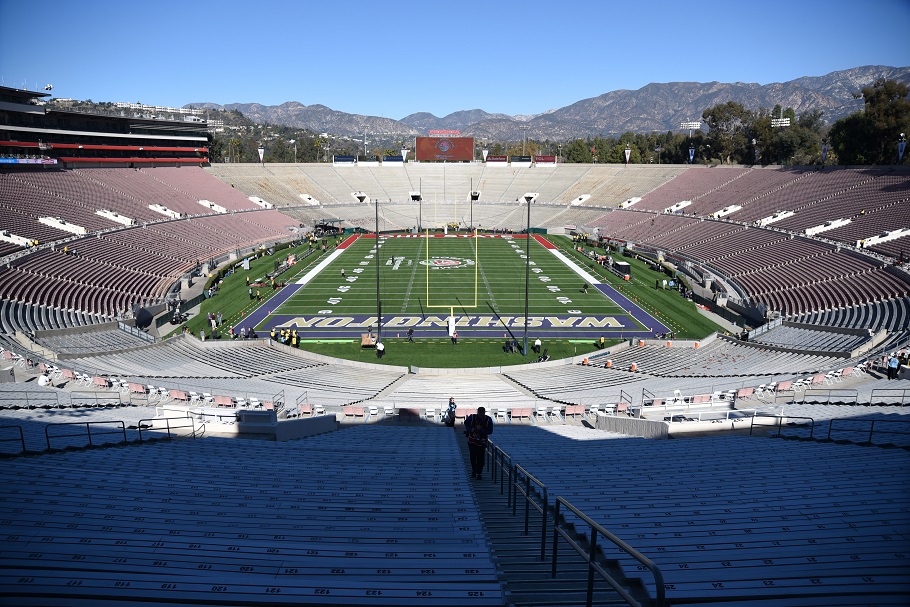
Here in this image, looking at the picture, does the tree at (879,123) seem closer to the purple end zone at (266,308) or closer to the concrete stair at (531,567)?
the purple end zone at (266,308)

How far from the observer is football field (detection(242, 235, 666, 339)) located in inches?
1147

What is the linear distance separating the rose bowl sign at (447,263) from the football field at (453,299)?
77 mm

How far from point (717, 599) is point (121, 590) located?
434 centimetres

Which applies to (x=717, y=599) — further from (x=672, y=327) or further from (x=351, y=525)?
(x=672, y=327)

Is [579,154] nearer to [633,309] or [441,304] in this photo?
[633,309]

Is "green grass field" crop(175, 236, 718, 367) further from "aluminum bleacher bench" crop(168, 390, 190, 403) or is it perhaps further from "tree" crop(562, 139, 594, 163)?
"tree" crop(562, 139, 594, 163)

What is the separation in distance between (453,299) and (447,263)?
36.2 feet

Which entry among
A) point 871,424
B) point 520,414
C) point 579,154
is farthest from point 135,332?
point 579,154

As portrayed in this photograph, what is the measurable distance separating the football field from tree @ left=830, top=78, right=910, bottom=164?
3180 centimetres

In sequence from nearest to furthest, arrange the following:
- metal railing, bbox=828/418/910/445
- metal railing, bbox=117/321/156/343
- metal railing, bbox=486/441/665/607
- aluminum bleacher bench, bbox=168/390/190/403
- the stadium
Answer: metal railing, bbox=486/441/665/607 → the stadium → metal railing, bbox=828/418/910/445 → aluminum bleacher bench, bbox=168/390/190/403 → metal railing, bbox=117/321/156/343

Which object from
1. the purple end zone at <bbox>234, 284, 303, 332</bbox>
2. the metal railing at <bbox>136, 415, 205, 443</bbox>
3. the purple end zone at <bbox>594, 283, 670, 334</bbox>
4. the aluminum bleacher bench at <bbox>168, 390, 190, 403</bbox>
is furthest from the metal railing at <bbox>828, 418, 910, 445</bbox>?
the purple end zone at <bbox>234, 284, 303, 332</bbox>

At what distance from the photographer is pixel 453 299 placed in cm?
3459

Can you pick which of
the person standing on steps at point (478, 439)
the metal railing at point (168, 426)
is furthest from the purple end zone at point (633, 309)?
the metal railing at point (168, 426)

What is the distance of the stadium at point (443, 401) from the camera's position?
194 inches
